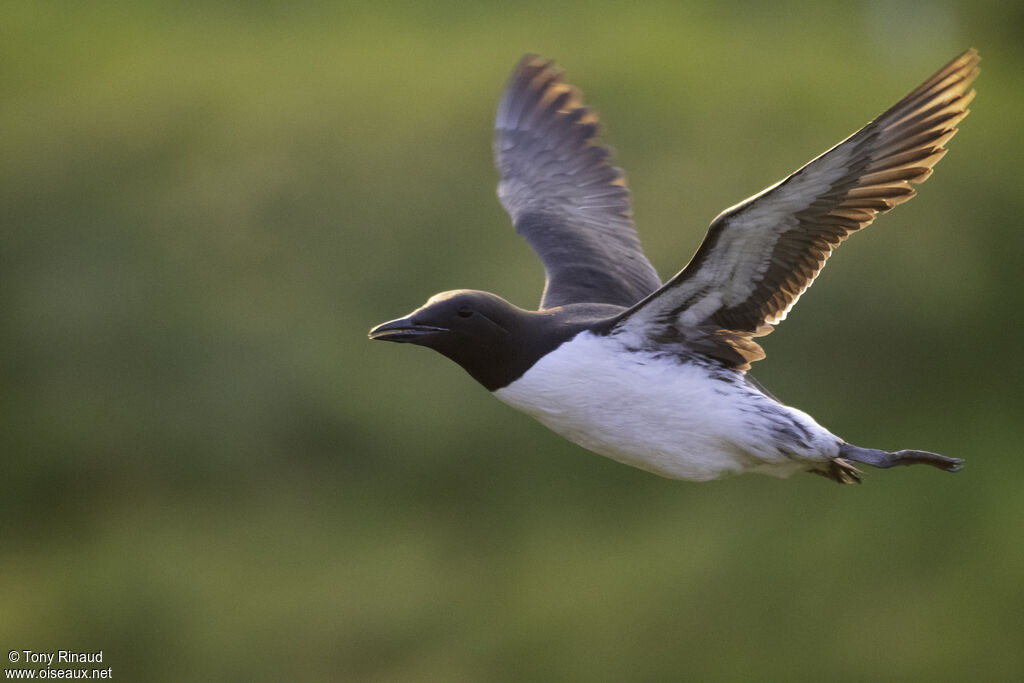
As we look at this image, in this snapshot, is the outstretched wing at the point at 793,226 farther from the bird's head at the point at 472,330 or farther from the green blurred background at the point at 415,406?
the green blurred background at the point at 415,406

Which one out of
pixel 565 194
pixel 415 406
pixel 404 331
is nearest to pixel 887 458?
pixel 404 331

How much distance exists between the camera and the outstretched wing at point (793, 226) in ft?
17.4

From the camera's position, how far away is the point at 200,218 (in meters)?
13.1

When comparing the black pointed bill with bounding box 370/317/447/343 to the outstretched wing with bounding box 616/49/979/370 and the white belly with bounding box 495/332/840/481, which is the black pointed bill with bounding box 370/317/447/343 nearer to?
the white belly with bounding box 495/332/840/481

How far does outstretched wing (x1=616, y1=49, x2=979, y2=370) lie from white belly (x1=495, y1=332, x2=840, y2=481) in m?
0.15

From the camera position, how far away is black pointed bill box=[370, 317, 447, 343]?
5.79 m

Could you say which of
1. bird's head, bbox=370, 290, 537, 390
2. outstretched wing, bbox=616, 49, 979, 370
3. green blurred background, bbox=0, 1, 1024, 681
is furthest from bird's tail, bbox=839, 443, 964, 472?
green blurred background, bbox=0, 1, 1024, 681

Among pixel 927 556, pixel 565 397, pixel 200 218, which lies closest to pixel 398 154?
pixel 200 218

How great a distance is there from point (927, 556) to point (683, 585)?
6.78ft

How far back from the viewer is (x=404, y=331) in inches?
232

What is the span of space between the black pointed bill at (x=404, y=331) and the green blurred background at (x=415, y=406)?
18.6ft

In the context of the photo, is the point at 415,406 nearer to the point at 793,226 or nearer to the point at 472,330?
the point at 472,330

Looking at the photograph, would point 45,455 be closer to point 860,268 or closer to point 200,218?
point 200,218

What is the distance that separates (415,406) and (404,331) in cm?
618
